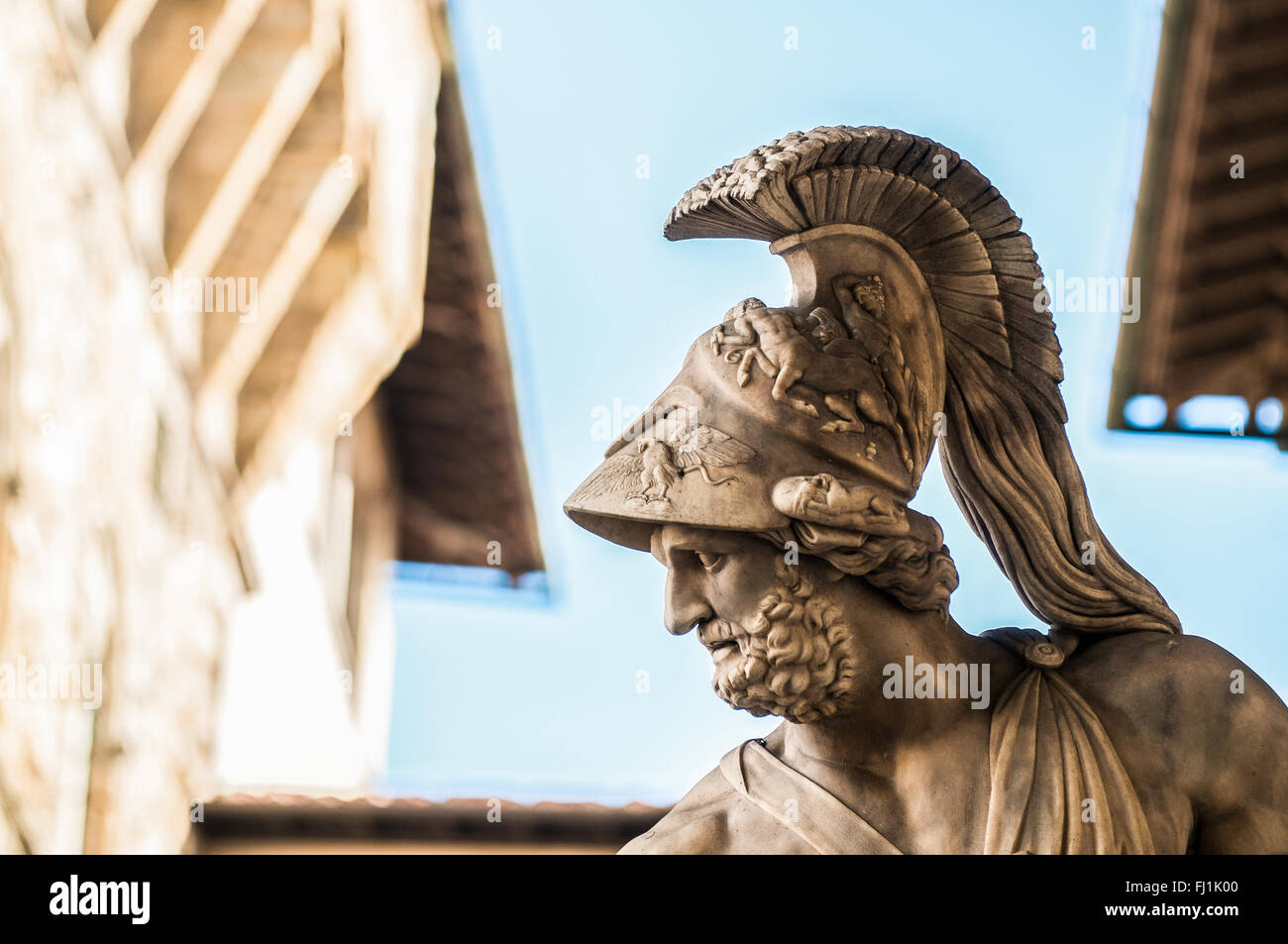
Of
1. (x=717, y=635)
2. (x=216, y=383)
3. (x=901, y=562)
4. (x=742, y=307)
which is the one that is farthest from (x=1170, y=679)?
(x=216, y=383)

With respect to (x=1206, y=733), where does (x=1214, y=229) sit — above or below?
above

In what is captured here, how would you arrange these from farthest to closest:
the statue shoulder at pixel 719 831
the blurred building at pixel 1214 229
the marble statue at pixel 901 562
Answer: the blurred building at pixel 1214 229
the statue shoulder at pixel 719 831
the marble statue at pixel 901 562

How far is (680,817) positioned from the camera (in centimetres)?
304

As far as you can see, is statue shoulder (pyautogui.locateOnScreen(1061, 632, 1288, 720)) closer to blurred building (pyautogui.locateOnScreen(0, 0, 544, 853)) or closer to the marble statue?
the marble statue

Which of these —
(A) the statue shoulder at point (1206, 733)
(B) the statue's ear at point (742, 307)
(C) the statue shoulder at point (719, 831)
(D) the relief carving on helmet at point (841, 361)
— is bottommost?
(C) the statue shoulder at point (719, 831)

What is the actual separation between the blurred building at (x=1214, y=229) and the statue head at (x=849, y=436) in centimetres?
513

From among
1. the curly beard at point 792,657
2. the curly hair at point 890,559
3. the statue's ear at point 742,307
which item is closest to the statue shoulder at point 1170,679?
the curly hair at point 890,559

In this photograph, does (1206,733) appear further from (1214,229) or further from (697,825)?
(1214,229)

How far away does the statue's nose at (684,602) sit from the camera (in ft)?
9.35

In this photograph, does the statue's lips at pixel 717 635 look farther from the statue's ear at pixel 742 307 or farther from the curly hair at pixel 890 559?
the statue's ear at pixel 742 307

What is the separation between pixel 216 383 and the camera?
35.5 feet

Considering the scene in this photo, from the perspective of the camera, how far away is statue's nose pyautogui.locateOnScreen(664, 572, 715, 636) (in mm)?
2850

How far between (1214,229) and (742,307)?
598cm
